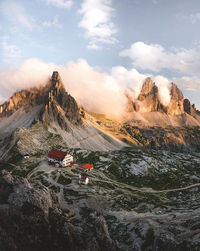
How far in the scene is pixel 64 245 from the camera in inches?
1529

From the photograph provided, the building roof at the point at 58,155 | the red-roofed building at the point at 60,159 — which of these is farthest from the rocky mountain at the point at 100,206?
the building roof at the point at 58,155

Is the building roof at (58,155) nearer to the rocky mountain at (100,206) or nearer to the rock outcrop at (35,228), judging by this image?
the rocky mountain at (100,206)

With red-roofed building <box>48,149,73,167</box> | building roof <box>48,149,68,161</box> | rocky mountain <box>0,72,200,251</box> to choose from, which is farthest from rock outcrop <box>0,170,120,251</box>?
building roof <box>48,149,68,161</box>

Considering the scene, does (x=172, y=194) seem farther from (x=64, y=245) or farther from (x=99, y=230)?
(x=64, y=245)

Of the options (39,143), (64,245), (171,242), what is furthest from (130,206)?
(39,143)

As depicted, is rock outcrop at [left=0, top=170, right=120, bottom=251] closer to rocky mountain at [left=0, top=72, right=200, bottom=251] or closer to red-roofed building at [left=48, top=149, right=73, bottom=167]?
rocky mountain at [left=0, top=72, right=200, bottom=251]

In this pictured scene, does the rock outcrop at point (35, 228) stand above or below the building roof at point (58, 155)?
below

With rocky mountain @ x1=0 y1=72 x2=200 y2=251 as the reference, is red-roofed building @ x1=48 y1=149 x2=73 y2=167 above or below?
above

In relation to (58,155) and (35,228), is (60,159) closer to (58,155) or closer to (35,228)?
(58,155)

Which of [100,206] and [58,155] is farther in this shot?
[58,155]

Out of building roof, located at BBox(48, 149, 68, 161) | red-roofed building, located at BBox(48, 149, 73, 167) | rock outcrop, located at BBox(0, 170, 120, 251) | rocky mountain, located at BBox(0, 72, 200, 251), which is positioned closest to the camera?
rock outcrop, located at BBox(0, 170, 120, 251)

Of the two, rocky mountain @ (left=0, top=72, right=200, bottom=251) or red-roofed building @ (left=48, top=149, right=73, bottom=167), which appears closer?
rocky mountain @ (left=0, top=72, right=200, bottom=251)

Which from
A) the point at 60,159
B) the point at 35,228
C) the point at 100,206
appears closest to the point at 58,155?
the point at 60,159

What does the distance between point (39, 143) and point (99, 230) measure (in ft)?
541
